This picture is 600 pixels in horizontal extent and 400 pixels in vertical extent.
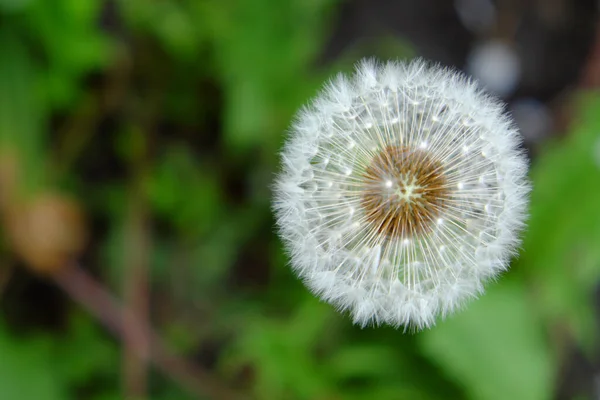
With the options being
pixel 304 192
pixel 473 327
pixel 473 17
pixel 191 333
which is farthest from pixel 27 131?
pixel 473 17

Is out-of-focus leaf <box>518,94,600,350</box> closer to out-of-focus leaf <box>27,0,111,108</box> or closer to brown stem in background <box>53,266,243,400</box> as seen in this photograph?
brown stem in background <box>53,266,243,400</box>

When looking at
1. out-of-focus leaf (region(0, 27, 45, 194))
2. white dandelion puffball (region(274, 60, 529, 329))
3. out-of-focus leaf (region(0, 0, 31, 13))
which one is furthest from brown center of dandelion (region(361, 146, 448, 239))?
out-of-focus leaf (region(0, 27, 45, 194))

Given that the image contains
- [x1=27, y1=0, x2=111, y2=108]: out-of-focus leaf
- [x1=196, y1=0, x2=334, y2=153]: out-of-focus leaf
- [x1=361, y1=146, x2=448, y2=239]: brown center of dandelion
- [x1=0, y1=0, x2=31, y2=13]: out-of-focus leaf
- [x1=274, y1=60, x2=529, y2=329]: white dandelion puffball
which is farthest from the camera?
[x1=196, y1=0, x2=334, y2=153]: out-of-focus leaf

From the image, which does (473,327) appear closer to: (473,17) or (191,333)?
(191,333)

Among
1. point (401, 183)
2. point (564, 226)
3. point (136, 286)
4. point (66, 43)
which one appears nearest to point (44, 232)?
point (136, 286)

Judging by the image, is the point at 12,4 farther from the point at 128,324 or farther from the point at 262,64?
the point at 128,324

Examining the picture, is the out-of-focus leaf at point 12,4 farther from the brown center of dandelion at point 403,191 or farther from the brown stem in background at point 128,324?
the brown center of dandelion at point 403,191

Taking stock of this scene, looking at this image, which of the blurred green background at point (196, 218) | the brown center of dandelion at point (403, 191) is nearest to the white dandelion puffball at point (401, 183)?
the brown center of dandelion at point (403, 191)
